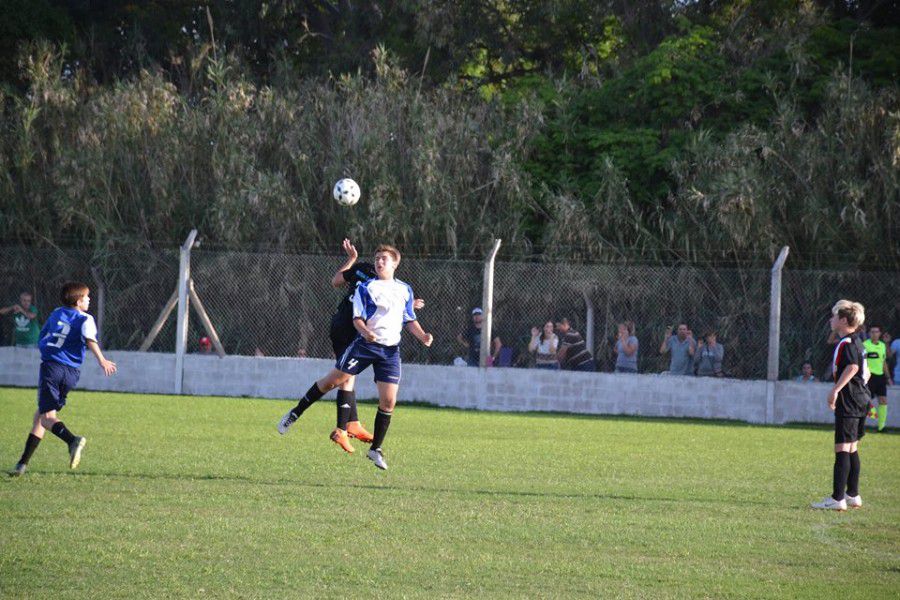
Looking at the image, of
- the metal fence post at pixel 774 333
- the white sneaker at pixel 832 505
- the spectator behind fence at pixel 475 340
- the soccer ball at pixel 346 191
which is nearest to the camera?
the white sneaker at pixel 832 505

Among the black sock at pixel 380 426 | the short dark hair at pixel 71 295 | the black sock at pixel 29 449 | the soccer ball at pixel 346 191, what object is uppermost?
the soccer ball at pixel 346 191

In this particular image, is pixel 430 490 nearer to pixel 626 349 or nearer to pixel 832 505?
pixel 832 505

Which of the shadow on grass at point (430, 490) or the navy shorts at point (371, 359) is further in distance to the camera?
the navy shorts at point (371, 359)

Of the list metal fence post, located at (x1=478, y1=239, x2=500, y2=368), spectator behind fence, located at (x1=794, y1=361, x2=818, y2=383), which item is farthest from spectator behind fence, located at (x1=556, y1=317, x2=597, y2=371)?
spectator behind fence, located at (x1=794, y1=361, x2=818, y2=383)

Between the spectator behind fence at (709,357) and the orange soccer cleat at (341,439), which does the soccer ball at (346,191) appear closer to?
the orange soccer cleat at (341,439)

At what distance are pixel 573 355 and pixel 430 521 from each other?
1276 centimetres

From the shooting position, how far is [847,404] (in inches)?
382

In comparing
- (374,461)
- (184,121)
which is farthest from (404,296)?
(184,121)

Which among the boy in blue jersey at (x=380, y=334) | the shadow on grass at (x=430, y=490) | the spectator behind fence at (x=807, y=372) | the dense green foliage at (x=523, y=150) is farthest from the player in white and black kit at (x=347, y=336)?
the dense green foliage at (x=523, y=150)

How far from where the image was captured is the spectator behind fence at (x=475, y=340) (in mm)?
20672

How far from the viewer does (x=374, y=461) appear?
10602 mm

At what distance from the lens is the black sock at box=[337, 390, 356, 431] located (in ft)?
38.1

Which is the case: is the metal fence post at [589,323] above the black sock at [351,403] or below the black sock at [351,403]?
Answer: above

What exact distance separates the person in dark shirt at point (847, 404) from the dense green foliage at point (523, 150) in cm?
1380
